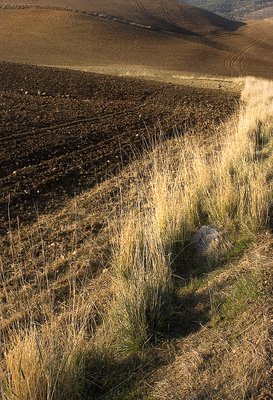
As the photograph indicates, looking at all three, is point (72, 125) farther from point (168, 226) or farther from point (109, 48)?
point (109, 48)

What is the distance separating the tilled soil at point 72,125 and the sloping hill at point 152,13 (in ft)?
152

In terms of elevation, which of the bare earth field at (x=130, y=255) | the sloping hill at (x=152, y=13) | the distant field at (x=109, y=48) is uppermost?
the sloping hill at (x=152, y=13)

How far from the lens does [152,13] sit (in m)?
74.8

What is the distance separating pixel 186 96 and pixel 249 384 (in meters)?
18.4

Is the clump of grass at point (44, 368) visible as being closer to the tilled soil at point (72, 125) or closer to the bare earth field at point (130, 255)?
the bare earth field at point (130, 255)

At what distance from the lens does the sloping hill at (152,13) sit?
6688 cm

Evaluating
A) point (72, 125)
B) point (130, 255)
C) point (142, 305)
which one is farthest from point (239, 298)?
point (72, 125)

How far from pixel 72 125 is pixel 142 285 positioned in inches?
393

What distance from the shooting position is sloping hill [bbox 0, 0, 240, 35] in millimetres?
66875

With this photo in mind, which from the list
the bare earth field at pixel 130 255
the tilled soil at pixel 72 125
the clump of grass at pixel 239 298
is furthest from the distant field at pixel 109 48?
the clump of grass at pixel 239 298

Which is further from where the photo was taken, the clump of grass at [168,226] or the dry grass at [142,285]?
the clump of grass at [168,226]

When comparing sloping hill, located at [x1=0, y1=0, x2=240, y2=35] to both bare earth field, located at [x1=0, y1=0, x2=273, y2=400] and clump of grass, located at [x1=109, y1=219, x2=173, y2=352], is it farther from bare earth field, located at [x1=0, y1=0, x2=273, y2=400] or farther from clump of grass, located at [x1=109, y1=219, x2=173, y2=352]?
clump of grass, located at [x1=109, y1=219, x2=173, y2=352]

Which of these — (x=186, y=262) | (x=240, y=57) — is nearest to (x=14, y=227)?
(x=186, y=262)

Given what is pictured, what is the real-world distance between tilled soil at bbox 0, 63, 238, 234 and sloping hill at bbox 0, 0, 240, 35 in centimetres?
4625
